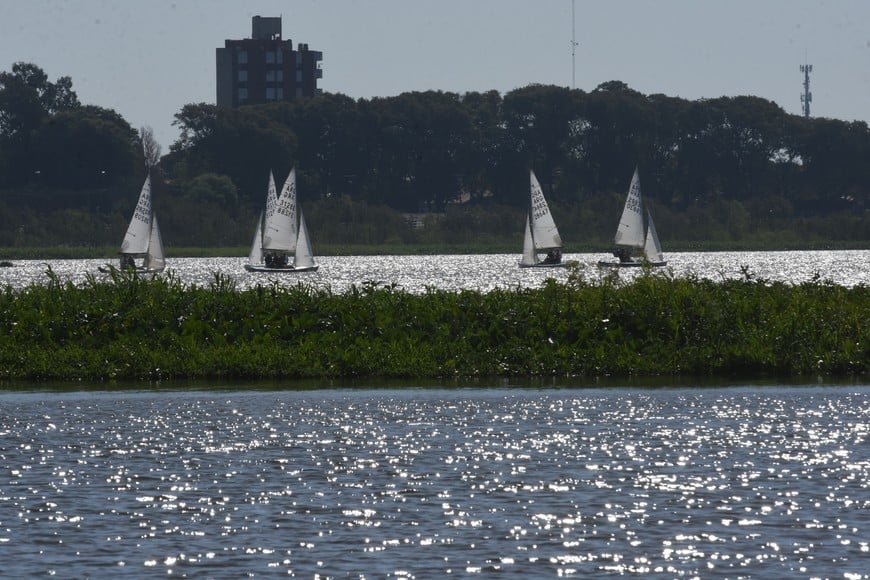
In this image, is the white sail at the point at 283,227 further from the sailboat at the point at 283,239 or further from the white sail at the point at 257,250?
the white sail at the point at 257,250

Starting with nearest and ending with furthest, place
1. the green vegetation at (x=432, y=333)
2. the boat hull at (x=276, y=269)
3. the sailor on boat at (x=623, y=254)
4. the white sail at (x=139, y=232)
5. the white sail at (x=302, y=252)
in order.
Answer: the green vegetation at (x=432, y=333)
the boat hull at (x=276, y=269)
the white sail at (x=302, y=252)
the white sail at (x=139, y=232)
the sailor on boat at (x=623, y=254)

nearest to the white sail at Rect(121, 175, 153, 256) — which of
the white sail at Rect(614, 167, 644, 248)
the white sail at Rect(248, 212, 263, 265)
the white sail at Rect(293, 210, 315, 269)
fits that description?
the white sail at Rect(248, 212, 263, 265)

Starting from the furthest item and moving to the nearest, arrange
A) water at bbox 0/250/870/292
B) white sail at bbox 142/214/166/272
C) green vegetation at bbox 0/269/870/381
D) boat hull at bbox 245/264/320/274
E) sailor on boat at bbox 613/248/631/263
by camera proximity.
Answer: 1. sailor on boat at bbox 613/248/631/263
2. white sail at bbox 142/214/166/272
3. boat hull at bbox 245/264/320/274
4. water at bbox 0/250/870/292
5. green vegetation at bbox 0/269/870/381

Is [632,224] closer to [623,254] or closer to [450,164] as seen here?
[623,254]

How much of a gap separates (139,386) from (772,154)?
499 feet

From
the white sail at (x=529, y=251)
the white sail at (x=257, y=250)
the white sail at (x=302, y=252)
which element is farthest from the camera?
the white sail at (x=529, y=251)

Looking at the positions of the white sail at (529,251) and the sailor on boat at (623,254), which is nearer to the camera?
the white sail at (529,251)

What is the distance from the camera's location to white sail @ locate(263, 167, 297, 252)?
99.4 m

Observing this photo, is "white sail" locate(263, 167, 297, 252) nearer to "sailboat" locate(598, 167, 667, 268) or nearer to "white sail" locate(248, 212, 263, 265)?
"white sail" locate(248, 212, 263, 265)

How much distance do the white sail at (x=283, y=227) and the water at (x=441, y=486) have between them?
236 feet

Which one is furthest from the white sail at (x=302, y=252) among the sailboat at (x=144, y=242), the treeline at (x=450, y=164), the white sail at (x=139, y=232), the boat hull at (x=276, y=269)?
the treeline at (x=450, y=164)

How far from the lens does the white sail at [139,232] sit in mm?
102062

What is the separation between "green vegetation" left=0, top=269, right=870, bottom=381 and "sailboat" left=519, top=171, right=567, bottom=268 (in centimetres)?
6372

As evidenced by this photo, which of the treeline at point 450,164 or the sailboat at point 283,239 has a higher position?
the treeline at point 450,164
